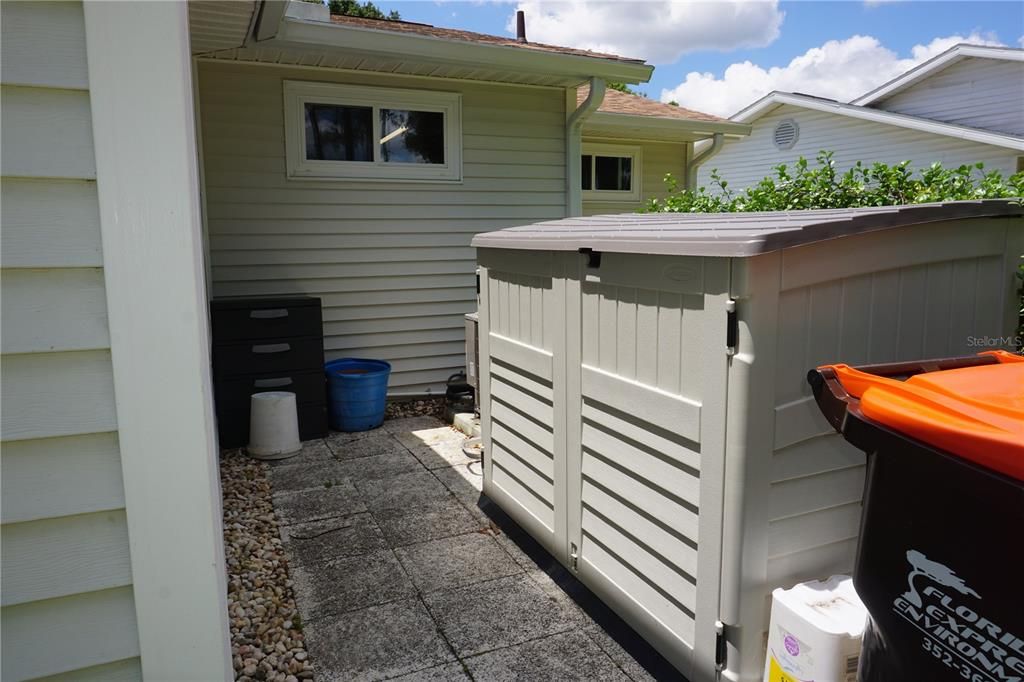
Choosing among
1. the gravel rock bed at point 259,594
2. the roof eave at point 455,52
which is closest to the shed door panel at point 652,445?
the gravel rock bed at point 259,594

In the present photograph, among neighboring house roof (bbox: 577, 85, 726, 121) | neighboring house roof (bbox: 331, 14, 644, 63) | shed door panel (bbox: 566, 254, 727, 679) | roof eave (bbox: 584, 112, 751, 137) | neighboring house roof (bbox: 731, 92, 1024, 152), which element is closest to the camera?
shed door panel (bbox: 566, 254, 727, 679)

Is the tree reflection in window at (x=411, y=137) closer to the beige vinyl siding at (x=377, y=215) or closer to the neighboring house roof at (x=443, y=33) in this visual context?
the beige vinyl siding at (x=377, y=215)

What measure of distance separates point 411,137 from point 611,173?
3727mm

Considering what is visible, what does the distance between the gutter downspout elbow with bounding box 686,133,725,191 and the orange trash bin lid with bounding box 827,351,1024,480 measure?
24.2 ft

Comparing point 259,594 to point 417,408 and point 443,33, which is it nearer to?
point 417,408

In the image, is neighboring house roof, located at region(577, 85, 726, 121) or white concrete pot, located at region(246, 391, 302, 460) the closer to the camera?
white concrete pot, located at region(246, 391, 302, 460)

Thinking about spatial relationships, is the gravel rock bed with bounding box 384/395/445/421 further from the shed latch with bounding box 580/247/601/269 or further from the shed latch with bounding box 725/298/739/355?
the shed latch with bounding box 725/298/739/355

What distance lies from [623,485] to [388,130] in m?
4.36

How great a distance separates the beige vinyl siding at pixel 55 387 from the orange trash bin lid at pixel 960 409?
1.50m

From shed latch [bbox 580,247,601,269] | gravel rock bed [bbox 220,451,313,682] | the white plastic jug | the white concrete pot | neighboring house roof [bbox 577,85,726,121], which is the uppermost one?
neighboring house roof [bbox 577,85,726,121]

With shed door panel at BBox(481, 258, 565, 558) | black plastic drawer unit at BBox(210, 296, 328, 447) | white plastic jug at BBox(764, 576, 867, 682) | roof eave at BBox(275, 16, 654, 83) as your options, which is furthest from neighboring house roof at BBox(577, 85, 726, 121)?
white plastic jug at BBox(764, 576, 867, 682)

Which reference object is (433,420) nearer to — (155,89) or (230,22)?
(230,22)

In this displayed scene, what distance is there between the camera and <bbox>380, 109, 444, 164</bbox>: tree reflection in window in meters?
5.64

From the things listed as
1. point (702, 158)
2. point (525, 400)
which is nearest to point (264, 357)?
point (525, 400)
